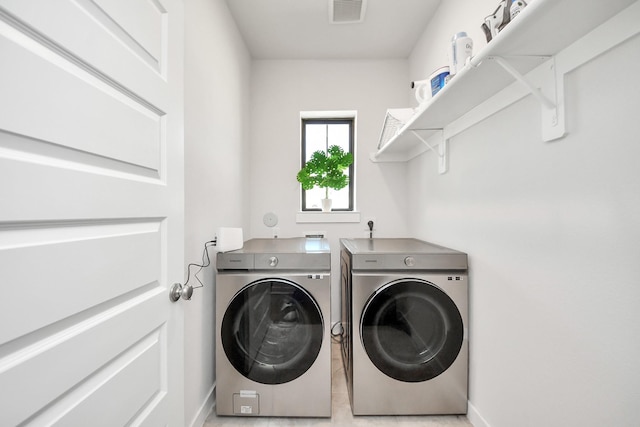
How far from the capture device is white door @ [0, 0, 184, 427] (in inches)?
18.7

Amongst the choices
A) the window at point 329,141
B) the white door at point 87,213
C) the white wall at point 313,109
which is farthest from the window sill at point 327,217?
the white door at point 87,213

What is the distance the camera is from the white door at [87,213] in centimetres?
48

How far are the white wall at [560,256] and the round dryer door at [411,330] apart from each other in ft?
0.44

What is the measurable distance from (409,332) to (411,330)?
0.6 inches

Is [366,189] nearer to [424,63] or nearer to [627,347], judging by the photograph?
[424,63]

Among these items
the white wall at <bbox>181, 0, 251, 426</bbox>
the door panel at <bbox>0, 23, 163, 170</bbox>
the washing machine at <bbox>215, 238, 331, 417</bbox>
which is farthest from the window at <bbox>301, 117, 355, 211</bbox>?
the door panel at <bbox>0, 23, 163, 170</bbox>

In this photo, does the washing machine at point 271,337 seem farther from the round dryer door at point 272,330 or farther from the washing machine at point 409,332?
the washing machine at point 409,332

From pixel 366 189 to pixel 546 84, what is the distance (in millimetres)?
1631

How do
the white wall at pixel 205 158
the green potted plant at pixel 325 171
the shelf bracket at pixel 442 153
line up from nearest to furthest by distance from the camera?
the white wall at pixel 205 158, the shelf bracket at pixel 442 153, the green potted plant at pixel 325 171

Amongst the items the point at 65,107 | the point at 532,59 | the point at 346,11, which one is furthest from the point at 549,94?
the point at 346,11

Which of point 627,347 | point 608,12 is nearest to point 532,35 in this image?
point 608,12

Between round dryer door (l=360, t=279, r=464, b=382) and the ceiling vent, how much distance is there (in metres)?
1.79

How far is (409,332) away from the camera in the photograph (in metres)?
1.48

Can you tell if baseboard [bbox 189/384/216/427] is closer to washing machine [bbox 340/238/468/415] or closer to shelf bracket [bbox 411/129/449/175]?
washing machine [bbox 340/238/468/415]
